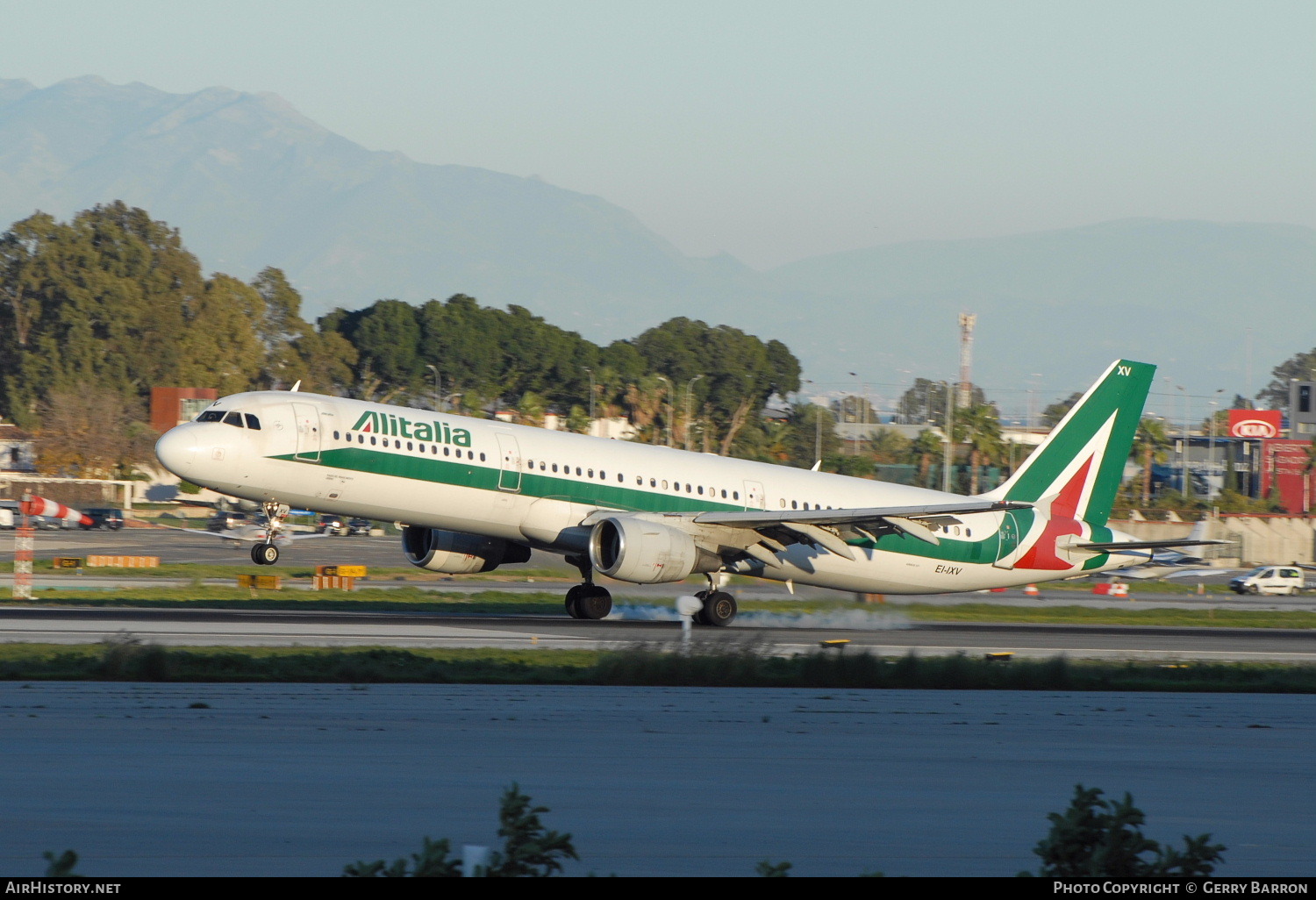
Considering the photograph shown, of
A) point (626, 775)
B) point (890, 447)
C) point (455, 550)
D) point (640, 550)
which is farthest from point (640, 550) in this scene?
point (890, 447)

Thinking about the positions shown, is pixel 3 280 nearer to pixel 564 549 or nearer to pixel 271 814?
pixel 564 549

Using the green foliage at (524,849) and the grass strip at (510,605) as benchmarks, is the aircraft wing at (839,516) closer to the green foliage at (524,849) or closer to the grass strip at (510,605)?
the grass strip at (510,605)

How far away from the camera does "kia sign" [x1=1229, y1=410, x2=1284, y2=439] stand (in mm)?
142125

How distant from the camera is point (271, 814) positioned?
450 inches

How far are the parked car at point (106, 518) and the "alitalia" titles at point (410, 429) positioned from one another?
2657 inches

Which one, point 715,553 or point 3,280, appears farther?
point 3,280

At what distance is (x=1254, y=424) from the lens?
142 meters

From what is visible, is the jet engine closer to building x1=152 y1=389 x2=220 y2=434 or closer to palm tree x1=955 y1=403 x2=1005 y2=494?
palm tree x1=955 y1=403 x2=1005 y2=494

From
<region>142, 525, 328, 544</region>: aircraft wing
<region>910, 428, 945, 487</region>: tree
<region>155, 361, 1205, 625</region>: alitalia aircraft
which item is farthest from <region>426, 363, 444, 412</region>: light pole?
<region>155, 361, 1205, 625</region>: alitalia aircraft

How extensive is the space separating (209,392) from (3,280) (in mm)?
31550

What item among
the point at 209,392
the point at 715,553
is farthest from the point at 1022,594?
→ the point at 209,392

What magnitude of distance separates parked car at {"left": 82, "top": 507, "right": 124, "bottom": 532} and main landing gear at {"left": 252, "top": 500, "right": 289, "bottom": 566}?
219ft

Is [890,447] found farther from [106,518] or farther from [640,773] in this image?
[640,773]

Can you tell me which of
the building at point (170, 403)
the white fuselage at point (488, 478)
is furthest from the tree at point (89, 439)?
the white fuselage at point (488, 478)
